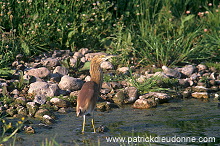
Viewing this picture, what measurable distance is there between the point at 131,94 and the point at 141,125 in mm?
1542

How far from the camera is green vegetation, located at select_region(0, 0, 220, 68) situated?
10.2 meters

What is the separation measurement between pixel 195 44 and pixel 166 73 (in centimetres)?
182

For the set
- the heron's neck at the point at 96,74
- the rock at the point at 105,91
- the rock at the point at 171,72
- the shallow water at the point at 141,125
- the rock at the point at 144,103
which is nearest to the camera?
the shallow water at the point at 141,125

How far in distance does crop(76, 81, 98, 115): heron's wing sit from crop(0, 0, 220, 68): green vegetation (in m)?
3.34

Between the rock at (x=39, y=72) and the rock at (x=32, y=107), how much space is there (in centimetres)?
147

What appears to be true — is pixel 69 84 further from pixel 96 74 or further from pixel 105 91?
pixel 96 74

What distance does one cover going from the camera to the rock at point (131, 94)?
848cm

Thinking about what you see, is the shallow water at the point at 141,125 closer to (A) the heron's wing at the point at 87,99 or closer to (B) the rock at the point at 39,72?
(A) the heron's wing at the point at 87,99

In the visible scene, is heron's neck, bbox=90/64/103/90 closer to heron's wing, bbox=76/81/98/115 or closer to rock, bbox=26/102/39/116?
heron's wing, bbox=76/81/98/115

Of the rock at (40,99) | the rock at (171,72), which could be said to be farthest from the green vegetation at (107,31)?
the rock at (40,99)

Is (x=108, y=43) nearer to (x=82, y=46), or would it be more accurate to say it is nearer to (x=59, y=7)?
(x=82, y=46)

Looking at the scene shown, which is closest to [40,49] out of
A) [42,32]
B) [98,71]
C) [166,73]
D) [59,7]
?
[42,32]

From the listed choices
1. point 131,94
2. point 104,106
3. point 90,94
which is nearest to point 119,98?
point 131,94

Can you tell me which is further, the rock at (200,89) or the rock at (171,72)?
the rock at (171,72)
